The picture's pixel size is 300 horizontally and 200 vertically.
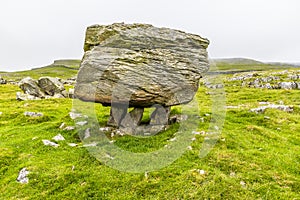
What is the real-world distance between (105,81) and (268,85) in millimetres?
50592

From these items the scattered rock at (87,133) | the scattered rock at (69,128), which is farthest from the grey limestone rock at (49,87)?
the scattered rock at (87,133)

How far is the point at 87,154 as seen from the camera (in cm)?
1727

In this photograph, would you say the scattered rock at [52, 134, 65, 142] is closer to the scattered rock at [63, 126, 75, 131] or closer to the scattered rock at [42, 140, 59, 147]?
the scattered rock at [42, 140, 59, 147]

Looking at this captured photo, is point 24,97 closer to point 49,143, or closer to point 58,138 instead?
point 58,138

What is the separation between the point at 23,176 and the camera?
15.1 meters

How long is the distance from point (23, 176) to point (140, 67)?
11034 mm

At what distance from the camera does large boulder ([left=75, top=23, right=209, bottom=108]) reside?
19.2 m

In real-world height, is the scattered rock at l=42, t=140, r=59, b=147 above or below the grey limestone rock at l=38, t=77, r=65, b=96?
below

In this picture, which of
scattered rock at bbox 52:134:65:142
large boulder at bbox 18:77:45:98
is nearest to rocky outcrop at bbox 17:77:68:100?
large boulder at bbox 18:77:45:98

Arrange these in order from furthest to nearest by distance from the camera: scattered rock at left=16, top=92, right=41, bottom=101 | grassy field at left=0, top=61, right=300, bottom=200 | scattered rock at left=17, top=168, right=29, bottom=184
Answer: scattered rock at left=16, top=92, right=41, bottom=101 → scattered rock at left=17, top=168, right=29, bottom=184 → grassy field at left=0, top=61, right=300, bottom=200

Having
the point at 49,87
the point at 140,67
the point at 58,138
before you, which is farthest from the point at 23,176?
the point at 49,87

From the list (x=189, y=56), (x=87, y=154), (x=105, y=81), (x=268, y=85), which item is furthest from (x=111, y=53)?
(x=268, y=85)

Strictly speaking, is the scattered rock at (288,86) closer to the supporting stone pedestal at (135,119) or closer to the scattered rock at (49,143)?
the supporting stone pedestal at (135,119)

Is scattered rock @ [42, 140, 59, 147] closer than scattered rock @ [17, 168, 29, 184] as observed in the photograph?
No
